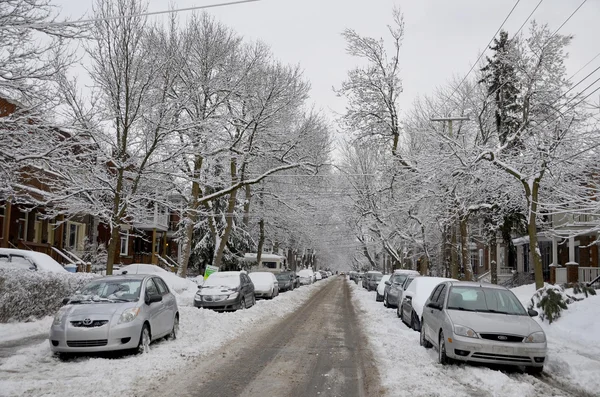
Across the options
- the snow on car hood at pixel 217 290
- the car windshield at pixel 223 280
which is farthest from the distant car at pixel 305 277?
the snow on car hood at pixel 217 290

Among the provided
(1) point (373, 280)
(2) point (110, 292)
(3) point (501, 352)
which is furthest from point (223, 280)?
(1) point (373, 280)

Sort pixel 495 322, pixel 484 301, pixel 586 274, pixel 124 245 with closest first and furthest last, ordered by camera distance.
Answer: pixel 495 322 → pixel 484 301 → pixel 586 274 → pixel 124 245

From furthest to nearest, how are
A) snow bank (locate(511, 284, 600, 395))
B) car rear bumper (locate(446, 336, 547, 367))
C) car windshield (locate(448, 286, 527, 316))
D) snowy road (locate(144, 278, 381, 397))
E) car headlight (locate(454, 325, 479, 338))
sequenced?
car windshield (locate(448, 286, 527, 316)) → car headlight (locate(454, 325, 479, 338)) → car rear bumper (locate(446, 336, 547, 367)) → snow bank (locate(511, 284, 600, 395)) → snowy road (locate(144, 278, 381, 397))

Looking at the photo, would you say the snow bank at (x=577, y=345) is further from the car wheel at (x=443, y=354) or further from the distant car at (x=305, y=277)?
the distant car at (x=305, y=277)

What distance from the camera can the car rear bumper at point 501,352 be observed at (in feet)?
30.8

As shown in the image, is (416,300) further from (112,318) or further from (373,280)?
(373,280)

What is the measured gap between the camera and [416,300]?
15.9 meters

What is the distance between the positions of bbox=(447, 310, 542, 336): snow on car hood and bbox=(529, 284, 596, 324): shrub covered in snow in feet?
19.8

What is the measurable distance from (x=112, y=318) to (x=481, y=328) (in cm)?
660

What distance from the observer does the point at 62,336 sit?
984cm

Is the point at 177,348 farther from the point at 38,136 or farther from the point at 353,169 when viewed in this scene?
the point at 353,169

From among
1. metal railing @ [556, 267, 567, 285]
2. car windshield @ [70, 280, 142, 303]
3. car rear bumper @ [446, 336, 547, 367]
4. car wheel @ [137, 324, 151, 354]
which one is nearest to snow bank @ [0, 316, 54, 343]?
car windshield @ [70, 280, 142, 303]

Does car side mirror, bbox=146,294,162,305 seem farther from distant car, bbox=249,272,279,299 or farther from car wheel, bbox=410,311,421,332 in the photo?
distant car, bbox=249,272,279,299

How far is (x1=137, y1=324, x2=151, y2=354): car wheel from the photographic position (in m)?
10.5
